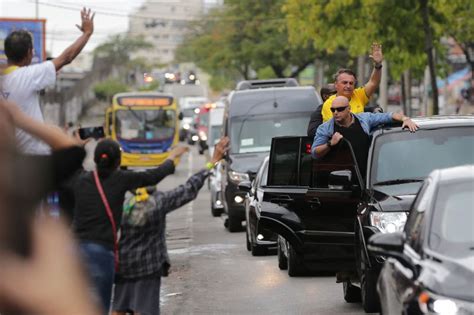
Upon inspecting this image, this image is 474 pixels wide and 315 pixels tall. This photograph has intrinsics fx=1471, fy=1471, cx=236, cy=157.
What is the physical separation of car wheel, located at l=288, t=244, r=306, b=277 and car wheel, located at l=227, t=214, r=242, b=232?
28.8 feet

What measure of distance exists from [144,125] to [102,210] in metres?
46.5

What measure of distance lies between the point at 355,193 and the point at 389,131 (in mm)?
717

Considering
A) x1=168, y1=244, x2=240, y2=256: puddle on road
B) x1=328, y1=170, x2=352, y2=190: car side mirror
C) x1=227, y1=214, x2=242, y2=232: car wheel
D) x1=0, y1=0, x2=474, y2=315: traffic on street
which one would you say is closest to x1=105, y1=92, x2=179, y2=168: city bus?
x1=0, y1=0, x2=474, y2=315: traffic on street

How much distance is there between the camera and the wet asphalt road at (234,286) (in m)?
13.9

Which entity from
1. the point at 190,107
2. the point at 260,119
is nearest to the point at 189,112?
the point at 190,107

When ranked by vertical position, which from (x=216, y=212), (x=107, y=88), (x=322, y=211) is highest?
(x=322, y=211)

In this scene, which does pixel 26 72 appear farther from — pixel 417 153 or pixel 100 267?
pixel 417 153

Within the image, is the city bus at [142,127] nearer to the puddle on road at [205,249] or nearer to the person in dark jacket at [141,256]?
the puddle on road at [205,249]

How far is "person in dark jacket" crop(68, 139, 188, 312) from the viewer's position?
9.20 meters

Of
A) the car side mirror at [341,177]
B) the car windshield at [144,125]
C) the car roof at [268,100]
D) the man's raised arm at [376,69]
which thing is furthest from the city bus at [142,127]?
the car side mirror at [341,177]

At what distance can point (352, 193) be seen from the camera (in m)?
13.2

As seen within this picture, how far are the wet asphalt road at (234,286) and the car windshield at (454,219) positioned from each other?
5061 millimetres

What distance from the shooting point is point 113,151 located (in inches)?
381

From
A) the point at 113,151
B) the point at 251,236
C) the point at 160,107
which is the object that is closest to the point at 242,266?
the point at 251,236
